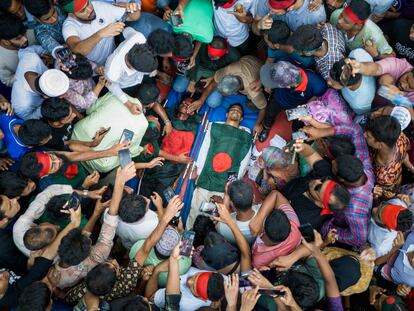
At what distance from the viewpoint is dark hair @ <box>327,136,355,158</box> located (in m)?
3.75

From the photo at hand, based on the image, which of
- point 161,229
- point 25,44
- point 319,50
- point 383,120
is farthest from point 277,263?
point 25,44

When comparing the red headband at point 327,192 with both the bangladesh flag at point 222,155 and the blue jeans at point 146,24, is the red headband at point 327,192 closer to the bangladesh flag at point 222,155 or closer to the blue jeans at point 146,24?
the bangladesh flag at point 222,155

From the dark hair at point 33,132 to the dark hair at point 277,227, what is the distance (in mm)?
1977

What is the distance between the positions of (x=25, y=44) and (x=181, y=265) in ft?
8.14

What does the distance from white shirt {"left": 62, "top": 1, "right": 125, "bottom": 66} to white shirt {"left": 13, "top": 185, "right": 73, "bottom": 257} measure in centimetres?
129

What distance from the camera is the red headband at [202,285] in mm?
3326

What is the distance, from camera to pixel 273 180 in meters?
4.32

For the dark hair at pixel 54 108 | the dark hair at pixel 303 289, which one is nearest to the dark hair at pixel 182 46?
the dark hair at pixel 54 108

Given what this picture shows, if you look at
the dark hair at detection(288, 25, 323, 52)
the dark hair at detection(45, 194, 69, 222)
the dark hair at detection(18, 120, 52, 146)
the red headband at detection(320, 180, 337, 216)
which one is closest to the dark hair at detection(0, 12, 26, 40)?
the dark hair at detection(18, 120, 52, 146)

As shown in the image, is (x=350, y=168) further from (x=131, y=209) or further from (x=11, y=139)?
(x=11, y=139)

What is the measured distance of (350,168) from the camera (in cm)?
346

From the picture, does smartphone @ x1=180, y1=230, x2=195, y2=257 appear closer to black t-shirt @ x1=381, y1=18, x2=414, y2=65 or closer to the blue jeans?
the blue jeans

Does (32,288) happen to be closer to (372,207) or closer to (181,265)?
(181,265)

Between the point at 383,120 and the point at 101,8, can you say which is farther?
the point at 101,8
